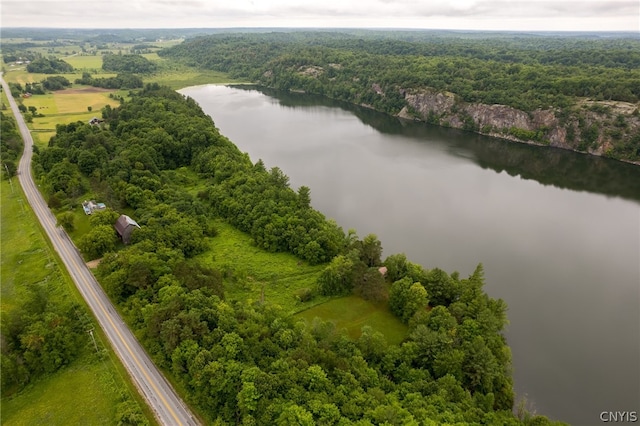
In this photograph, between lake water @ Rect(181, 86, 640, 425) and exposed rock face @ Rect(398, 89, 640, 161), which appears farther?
exposed rock face @ Rect(398, 89, 640, 161)

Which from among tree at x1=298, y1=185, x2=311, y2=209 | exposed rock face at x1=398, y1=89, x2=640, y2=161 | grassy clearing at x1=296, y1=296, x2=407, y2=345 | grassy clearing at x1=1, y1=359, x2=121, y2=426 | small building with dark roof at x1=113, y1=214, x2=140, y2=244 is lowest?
grassy clearing at x1=1, y1=359, x2=121, y2=426

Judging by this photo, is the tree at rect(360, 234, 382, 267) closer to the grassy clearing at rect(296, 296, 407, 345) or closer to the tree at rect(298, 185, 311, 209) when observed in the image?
the grassy clearing at rect(296, 296, 407, 345)

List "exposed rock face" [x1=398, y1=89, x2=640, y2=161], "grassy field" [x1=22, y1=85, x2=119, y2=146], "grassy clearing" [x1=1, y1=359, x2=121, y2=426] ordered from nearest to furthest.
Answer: "grassy clearing" [x1=1, y1=359, x2=121, y2=426], "exposed rock face" [x1=398, y1=89, x2=640, y2=161], "grassy field" [x1=22, y1=85, x2=119, y2=146]

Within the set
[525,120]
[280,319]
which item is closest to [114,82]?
[525,120]

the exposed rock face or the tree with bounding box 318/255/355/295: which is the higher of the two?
the exposed rock face

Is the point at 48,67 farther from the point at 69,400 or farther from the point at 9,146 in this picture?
the point at 69,400

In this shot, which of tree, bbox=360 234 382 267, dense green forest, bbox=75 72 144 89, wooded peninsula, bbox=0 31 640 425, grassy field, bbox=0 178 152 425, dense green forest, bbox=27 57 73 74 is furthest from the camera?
dense green forest, bbox=27 57 73 74

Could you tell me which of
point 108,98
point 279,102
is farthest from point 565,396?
point 108,98

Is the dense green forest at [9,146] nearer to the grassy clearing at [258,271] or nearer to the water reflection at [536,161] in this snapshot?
the grassy clearing at [258,271]

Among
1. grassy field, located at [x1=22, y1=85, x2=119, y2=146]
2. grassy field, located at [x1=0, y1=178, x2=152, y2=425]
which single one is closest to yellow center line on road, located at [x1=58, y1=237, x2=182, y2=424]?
grassy field, located at [x1=0, y1=178, x2=152, y2=425]
